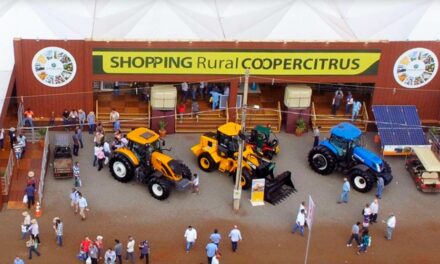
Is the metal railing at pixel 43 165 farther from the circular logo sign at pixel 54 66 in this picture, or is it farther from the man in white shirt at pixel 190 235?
the man in white shirt at pixel 190 235

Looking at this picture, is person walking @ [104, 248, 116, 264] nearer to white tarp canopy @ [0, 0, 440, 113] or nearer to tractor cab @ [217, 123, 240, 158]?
tractor cab @ [217, 123, 240, 158]

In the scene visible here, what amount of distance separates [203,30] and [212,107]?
3.69m

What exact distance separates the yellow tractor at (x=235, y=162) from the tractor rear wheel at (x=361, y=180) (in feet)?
8.04

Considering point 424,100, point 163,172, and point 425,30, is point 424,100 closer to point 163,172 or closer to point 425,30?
point 425,30

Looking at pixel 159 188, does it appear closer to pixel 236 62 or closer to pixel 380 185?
pixel 236 62

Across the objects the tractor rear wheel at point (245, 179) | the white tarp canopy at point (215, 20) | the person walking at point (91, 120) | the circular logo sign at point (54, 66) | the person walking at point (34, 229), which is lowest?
the person walking at point (34, 229)

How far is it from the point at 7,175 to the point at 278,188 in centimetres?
1057

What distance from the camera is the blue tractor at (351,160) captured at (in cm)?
2811

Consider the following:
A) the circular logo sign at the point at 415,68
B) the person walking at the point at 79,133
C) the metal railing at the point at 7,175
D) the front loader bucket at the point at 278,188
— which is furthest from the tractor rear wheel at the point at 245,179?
the circular logo sign at the point at 415,68

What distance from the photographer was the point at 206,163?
2920 centimetres

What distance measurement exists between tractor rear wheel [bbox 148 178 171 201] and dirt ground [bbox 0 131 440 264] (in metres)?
0.24

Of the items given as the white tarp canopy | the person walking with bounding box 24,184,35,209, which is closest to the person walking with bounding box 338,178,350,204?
the white tarp canopy

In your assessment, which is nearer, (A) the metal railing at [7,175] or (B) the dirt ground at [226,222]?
(B) the dirt ground at [226,222]

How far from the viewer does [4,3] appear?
107ft
